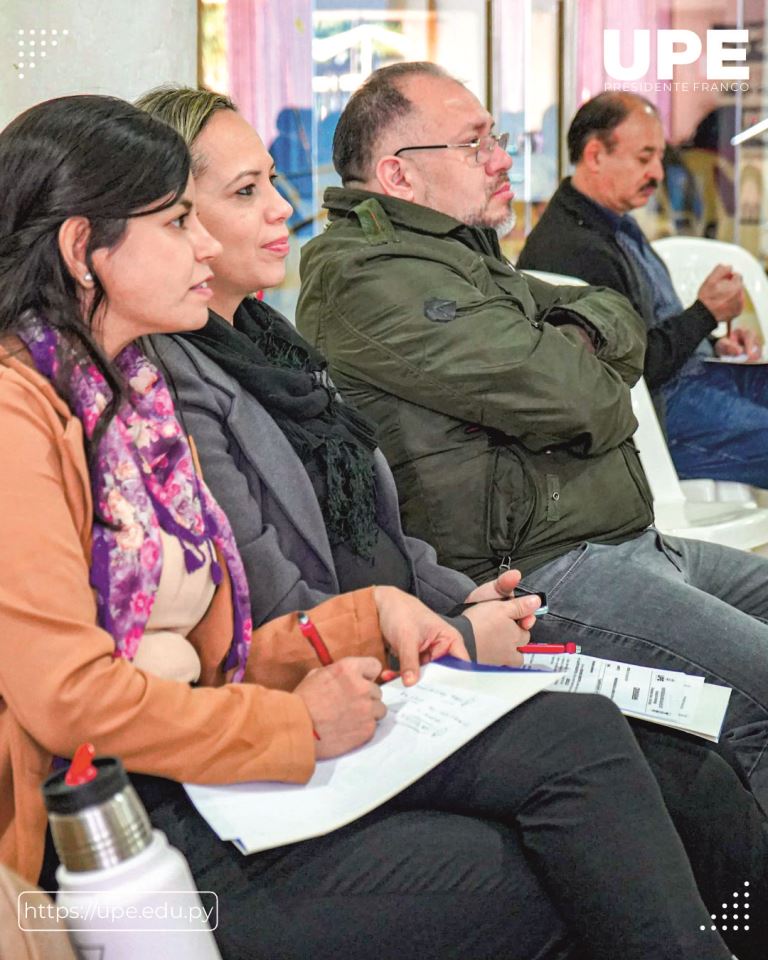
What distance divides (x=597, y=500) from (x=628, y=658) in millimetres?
332

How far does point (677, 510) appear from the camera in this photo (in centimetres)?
314

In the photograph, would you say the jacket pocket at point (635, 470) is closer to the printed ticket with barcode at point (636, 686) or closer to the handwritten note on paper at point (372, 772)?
the printed ticket with barcode at point (636, 686)

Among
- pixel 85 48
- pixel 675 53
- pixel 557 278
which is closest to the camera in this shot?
pixel 85 48

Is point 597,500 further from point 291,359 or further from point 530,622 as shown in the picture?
point 291,359

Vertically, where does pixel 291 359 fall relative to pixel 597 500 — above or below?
above

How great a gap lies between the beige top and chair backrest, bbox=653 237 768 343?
10.1ft

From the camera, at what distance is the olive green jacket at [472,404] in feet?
6.99

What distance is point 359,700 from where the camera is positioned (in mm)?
1392

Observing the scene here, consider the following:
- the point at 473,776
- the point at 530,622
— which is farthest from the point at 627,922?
the point at 530,622

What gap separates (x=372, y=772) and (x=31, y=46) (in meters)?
1.70

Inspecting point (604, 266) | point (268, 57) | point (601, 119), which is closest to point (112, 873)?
point (604, 266)

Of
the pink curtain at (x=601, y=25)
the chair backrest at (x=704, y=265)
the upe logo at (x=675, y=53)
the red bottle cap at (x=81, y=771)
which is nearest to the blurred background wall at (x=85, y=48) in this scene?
the red bottle cap at (x=81, y=771)

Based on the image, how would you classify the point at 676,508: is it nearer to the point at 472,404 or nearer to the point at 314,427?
the point at 472,404

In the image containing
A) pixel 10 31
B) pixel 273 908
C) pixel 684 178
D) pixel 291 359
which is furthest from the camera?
pixel 684 178
